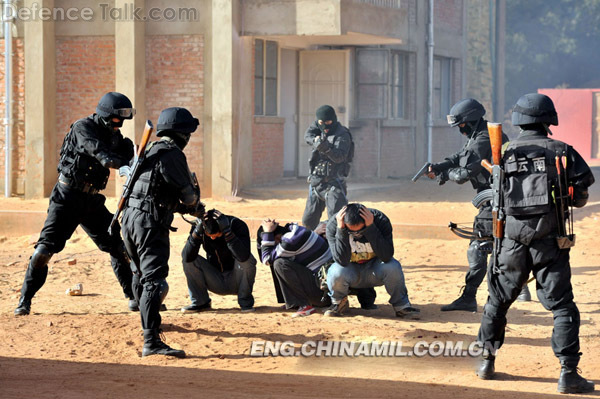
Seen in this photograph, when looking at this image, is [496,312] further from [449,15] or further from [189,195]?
[449,15]

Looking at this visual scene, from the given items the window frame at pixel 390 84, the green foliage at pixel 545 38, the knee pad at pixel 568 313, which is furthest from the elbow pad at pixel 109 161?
the green foliage at pixel 545 38

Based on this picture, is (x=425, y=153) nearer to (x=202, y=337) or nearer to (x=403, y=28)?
(x=403, y=28)

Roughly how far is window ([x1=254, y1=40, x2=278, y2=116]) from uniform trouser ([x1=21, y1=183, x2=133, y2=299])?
868cm

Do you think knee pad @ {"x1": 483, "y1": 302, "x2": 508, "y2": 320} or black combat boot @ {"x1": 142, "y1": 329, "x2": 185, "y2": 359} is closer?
knee pad @ {"x1": 483, "y1": 302, "x2": 508, "y2": 320}

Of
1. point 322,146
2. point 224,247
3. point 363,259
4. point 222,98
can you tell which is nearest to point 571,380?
point 363,259

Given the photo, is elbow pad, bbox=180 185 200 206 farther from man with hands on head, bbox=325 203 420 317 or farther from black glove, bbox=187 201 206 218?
man with hands on head, bbox=325 203 420 317

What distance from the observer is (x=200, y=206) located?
6973 mm

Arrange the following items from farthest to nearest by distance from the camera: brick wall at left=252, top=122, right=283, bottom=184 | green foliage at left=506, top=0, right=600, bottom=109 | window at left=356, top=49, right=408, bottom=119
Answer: green foliage at left=506, top=0, right=600, bottom=109
window at left=356, top=49, right=408, bottom=119
brick wall at left=252, top=122, right=283, bottom=184

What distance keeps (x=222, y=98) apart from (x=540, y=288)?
33.4 ft

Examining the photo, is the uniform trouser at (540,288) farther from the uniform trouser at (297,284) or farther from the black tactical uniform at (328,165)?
the black tactical uniform at (328,165)

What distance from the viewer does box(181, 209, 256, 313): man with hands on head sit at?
786cm

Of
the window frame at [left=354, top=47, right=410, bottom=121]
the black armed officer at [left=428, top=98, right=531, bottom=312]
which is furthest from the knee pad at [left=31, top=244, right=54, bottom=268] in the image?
the window frame at [left=354, top=47, right=410, bottom=121]

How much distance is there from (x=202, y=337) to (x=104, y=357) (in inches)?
33.1

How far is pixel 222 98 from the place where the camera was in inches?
600
